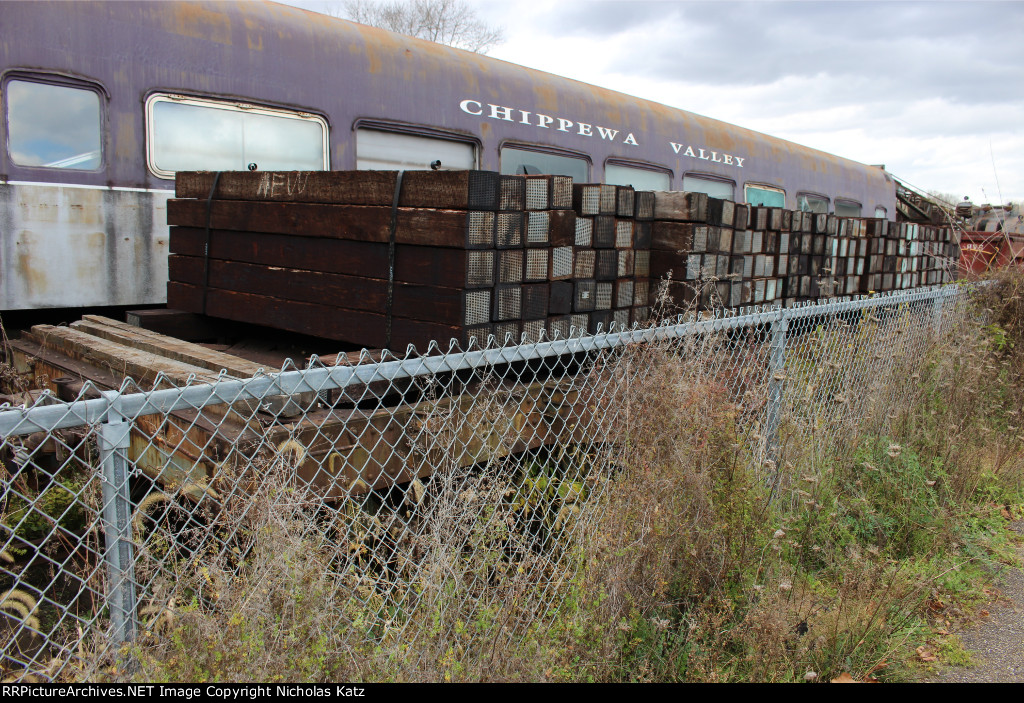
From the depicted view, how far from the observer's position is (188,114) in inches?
196

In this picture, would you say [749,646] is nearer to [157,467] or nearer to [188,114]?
[157,467]

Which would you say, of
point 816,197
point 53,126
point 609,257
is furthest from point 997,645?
point 816,197

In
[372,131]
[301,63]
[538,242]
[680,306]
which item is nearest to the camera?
[538,242]

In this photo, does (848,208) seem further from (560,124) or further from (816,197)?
(560,124)

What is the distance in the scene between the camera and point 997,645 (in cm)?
312

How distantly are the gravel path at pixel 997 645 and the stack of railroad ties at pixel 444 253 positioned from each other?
6.53ft

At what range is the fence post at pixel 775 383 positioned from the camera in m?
3.88

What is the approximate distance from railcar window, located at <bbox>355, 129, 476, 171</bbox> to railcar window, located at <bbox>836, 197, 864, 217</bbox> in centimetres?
856

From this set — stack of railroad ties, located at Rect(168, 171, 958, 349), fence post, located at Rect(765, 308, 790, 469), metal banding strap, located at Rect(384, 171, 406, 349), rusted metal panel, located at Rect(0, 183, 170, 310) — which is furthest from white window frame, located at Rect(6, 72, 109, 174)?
fence post, located at Rect(765, 308, 790, 469)

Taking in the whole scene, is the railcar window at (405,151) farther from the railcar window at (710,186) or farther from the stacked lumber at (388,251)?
the railcar window at (710,186)

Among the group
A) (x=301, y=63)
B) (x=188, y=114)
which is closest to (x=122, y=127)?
(x=188, y=114)

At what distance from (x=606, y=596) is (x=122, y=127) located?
4.43 m

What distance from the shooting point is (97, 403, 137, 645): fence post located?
1.76m

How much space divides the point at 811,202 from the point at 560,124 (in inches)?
243
